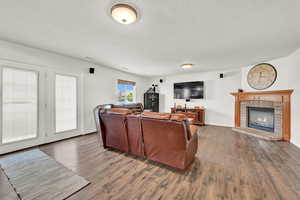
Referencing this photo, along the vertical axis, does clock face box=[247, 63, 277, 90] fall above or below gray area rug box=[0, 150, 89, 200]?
above

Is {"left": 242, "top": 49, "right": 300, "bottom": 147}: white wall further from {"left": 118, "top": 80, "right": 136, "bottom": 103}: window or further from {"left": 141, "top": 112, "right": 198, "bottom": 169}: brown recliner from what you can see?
{"left": 118, "top": 80, "right": 136, "bottom": 103}: window

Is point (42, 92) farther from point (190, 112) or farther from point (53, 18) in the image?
point (190, 112)

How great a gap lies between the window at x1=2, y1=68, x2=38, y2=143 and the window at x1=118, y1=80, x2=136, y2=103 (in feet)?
9.24

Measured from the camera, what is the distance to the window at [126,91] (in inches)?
210

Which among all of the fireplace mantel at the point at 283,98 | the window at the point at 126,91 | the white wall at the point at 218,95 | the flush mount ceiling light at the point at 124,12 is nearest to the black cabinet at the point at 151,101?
the window at the point at 126,91

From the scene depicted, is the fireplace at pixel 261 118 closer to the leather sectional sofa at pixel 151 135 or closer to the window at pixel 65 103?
the leather sectional sofa at pixel 151 135

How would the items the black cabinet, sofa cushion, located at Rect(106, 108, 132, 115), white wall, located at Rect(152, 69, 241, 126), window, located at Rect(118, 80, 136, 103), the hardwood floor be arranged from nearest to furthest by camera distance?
the hardwood floor
sofa cushion, located at Rect(106, 108, 132, 115)
white wall, located at Rect(152, 69, 241, 126)
window, located at Rect(118, 80, 136, 103)
the black cabinet

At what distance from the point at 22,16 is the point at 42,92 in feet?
6.13

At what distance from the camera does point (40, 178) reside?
1.71 m

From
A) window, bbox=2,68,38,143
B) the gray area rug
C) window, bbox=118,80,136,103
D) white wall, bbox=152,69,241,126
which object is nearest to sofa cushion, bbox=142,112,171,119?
the gray area rug

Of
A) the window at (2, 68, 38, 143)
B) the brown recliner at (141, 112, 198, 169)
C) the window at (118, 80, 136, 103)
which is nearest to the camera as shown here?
the brown recliner at (141, 112, 198, 169)

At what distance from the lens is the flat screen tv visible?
536cm

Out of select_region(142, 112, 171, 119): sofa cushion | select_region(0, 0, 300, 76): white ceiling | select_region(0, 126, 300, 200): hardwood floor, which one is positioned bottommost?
select_region(0, 126, 300, 200): hardwood floor

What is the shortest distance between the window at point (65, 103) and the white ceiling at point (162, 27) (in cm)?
85
